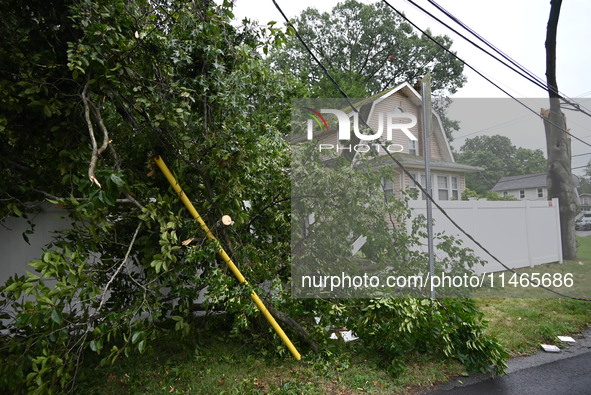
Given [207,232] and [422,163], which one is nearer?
[207,232]

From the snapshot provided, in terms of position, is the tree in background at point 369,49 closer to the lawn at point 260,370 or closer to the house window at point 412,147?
the house window at point 412,147

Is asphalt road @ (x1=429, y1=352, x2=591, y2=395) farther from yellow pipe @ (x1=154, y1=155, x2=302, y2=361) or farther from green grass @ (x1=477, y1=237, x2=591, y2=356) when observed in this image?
yellow pipe @ (x1=154, y1=155, x2=302, y2=361)

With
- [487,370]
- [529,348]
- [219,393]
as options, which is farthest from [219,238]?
[529,348]

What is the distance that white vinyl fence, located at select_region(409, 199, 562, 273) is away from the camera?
439cm

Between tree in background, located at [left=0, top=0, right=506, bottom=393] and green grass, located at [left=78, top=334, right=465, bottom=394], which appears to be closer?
tree in background, located at [left=0, top=0, right=506, bottom=393]

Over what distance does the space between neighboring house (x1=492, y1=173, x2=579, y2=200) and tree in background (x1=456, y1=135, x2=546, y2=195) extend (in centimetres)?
7

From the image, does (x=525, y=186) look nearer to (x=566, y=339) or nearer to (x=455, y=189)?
(x=455, y=189)

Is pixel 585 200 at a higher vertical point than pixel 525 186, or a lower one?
lower

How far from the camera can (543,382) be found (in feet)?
11.7

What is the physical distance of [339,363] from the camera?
375cm

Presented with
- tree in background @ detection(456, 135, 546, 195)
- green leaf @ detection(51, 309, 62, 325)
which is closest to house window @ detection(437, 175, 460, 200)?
tree in background @ detection(456, 135, 546, 195)

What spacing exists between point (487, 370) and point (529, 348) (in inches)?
37.1

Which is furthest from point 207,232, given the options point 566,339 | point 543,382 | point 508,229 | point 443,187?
point 566,339

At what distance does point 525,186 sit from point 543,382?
205 centimetres
